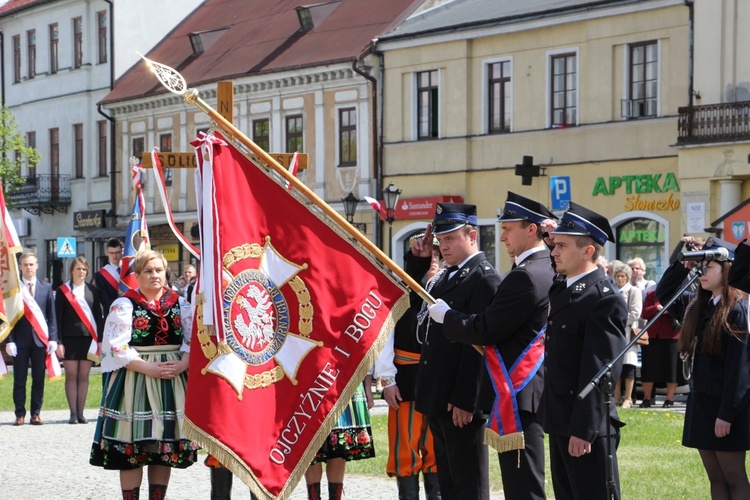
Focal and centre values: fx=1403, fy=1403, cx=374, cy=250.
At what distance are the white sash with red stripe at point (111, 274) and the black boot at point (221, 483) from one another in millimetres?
7204

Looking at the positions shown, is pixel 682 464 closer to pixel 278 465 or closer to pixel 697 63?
pixel 278 465

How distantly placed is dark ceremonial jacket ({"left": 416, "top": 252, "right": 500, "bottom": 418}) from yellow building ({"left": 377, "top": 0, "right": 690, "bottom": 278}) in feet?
69.5

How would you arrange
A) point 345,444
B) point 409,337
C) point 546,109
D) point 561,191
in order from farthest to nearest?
point 546,109 → point 561,191 → point 409,337 → point 345,444

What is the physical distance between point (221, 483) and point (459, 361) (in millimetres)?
2231

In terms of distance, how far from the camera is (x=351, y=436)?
8953mm

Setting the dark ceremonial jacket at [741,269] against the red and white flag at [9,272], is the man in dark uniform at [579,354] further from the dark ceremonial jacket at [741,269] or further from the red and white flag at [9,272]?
the red and white flag at [9,272]

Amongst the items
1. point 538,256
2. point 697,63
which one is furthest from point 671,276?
point 697,63

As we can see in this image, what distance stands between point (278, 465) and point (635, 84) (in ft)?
78.8

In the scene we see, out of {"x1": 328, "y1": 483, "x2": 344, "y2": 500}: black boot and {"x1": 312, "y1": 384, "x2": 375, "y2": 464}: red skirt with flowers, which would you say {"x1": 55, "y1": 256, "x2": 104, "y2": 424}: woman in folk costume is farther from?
{"x1": 312, "y1": 384, "x2": 375, "y2": 464}: red skirt with flowers

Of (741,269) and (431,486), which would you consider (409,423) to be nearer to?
(431,486)

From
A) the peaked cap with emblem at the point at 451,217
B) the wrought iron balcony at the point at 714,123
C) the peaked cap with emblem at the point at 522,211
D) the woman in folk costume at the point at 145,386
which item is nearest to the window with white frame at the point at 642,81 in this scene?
the wrought iron balcony at the point at 714,123

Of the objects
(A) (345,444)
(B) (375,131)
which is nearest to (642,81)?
(B) (375,131)

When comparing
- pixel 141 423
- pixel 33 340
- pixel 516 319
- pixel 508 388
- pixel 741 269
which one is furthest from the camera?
pixel 33 340

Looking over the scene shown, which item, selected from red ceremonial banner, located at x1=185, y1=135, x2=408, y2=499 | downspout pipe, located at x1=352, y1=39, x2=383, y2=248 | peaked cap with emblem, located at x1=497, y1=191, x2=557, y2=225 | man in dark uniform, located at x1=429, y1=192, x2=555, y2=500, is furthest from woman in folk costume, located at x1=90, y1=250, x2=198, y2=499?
downspout pipe, located at x1=352, y1=39, x2=383, y2=248
